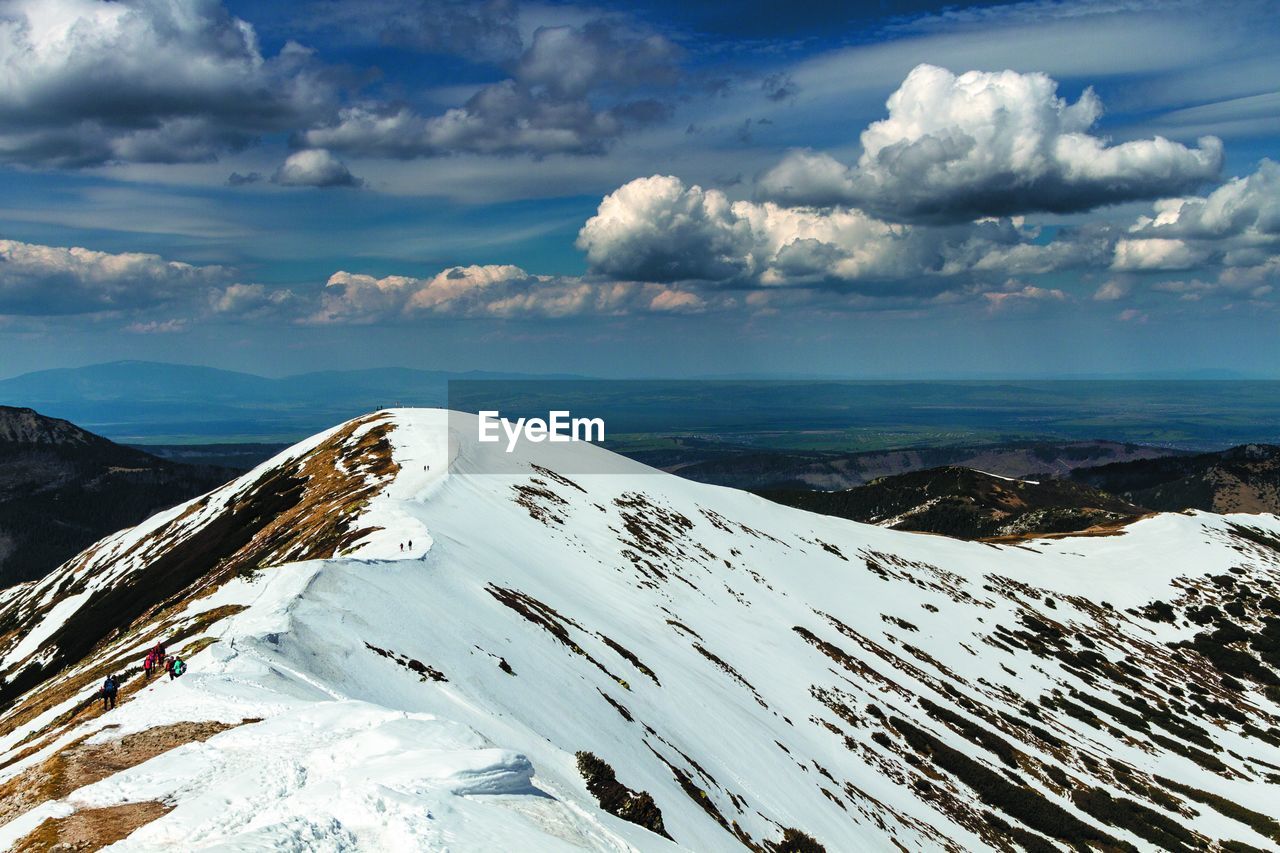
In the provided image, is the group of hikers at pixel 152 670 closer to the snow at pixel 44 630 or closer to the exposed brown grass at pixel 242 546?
the exposed brown grass at pixel 242 546

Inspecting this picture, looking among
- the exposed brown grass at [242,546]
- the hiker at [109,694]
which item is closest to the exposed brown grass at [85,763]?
the hiker at [109,694]

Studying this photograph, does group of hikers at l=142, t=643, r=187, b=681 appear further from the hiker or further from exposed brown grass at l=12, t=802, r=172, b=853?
exposed brown grass at l=12, t=802, r=172, b=853

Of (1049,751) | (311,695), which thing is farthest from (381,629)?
(1049,751)

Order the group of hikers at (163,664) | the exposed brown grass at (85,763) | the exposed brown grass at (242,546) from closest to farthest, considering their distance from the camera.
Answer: the exposed brown grass at (85,763) < the group of hikers at (163,664) < the exposed brown grass at (242,546)

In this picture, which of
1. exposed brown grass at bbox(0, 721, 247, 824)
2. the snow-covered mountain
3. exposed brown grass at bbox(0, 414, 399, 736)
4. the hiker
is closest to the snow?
the snow-covered mountain

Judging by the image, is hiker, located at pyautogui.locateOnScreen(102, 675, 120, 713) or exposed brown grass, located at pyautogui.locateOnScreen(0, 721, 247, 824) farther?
hiker, located at pyautogui.locateOnScreen(102, 675, 120, 713)

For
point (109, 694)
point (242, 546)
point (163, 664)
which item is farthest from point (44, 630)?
point (109, 694)

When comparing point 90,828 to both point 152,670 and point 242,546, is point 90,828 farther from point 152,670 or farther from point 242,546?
point 242,546
